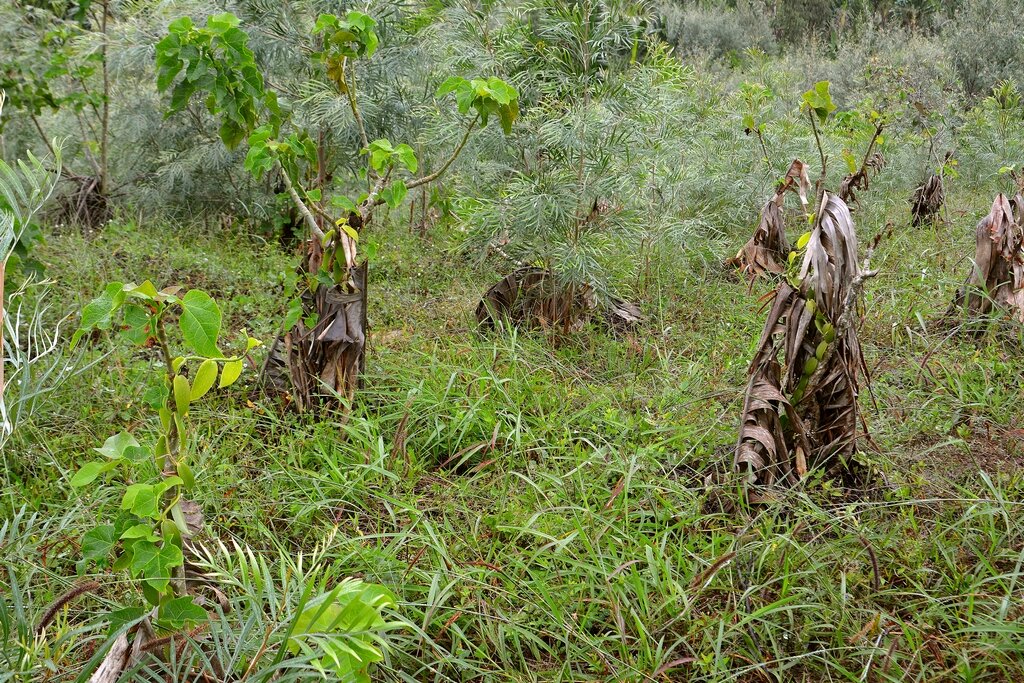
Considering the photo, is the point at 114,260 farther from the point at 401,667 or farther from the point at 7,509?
the point at 401,667

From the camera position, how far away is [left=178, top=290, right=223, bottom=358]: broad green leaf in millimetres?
1501

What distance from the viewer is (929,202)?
20.2ft

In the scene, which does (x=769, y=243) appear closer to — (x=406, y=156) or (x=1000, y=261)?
(x=1000, y=261)

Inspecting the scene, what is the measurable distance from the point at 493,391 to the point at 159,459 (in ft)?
5.92

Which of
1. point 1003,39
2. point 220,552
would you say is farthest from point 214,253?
point 1003,39

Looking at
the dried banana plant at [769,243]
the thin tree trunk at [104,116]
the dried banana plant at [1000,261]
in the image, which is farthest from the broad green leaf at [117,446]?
the thin tree trunk at [104,116]

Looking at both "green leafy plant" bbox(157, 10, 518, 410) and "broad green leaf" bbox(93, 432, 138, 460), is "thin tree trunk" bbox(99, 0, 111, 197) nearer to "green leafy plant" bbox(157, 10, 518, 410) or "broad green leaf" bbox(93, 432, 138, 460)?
"green leafy plant" bbox(157, 10, 518, 410)

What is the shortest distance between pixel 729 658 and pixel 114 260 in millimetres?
4261

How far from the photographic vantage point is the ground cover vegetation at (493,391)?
73.7 inches

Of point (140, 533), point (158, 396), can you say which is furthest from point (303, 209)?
point (140, 533)

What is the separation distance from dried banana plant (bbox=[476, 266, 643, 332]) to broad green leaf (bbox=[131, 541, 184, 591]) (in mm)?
2692

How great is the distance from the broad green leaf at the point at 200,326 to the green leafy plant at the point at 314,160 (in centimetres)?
156

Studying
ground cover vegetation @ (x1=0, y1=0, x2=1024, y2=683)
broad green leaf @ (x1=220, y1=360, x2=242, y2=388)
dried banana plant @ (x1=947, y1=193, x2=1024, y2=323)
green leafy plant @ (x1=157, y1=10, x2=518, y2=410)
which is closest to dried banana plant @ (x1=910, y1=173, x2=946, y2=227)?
ground cover vegetation @ (x1=0, y1=0, x2=1024, y2=683)

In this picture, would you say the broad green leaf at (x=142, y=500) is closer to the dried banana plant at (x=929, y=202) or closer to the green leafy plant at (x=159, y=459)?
the green leafy plant at (x=159, y=459)
